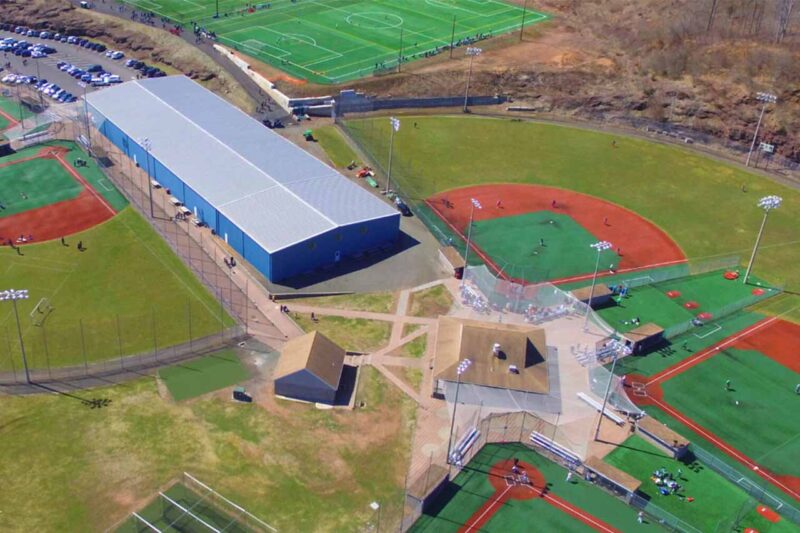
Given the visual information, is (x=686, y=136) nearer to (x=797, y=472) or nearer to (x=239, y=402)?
(x=797, y=472)

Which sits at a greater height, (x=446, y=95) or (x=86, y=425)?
(x=446, y=95)

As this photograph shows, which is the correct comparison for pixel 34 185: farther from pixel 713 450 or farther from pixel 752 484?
pixel 752 484

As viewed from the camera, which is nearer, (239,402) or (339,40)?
(239,402)

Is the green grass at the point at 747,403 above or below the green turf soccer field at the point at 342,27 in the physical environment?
below

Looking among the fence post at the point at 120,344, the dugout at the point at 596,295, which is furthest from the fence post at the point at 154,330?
the dugout at the point at 596,295

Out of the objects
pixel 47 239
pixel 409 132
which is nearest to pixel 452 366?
pixel 47 239

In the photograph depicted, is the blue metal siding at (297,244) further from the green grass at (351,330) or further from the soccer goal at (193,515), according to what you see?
the soccer goal at (193,515)
